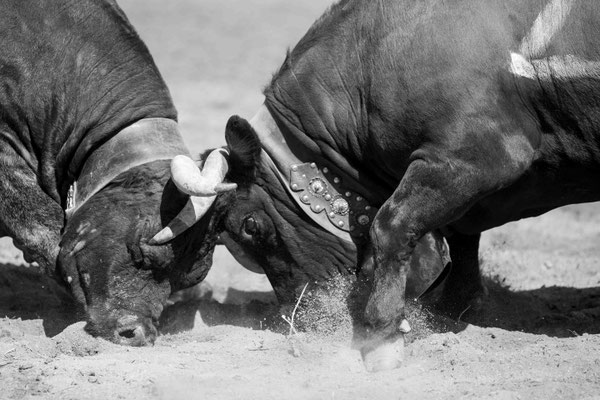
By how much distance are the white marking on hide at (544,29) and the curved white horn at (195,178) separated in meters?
1.57

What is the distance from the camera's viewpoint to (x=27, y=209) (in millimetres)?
6352

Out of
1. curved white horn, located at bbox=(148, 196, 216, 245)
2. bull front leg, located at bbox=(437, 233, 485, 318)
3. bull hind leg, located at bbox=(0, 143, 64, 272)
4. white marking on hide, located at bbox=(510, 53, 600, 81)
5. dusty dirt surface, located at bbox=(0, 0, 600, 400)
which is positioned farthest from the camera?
bull front leg, located at bbox=(437, 233, 485, 318)

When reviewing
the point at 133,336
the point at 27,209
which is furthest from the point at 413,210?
the point at 27,209

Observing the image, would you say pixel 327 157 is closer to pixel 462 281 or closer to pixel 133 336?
pixel 462 281

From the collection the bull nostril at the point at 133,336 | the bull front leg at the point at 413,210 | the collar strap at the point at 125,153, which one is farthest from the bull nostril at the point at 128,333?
the bull front leg at the point at 413,210

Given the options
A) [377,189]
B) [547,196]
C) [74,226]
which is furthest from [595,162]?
[74,226]

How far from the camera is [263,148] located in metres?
6.05

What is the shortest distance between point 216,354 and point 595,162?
2.08m

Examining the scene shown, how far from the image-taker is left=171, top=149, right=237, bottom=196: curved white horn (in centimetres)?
559

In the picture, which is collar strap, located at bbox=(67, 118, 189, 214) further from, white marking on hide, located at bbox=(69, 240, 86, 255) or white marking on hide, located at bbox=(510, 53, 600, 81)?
white marking on hide, located at bbox=(510, 53, 600, 81)

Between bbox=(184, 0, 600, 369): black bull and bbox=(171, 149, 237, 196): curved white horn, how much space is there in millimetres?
237

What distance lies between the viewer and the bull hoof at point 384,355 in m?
5.38

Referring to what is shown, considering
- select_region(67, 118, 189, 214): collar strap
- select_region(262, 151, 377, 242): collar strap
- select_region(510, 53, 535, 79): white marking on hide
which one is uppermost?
select_region(67, 118, 189, 214): collar strap

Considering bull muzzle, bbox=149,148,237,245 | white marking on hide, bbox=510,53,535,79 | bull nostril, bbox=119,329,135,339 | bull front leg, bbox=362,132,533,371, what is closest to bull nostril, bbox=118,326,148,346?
bull nostril, bbox=119,329,135,339
